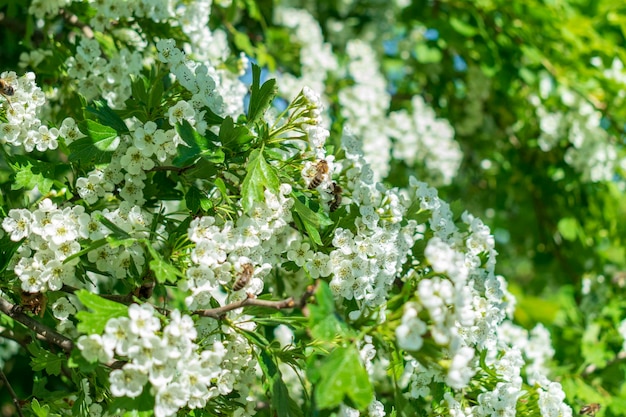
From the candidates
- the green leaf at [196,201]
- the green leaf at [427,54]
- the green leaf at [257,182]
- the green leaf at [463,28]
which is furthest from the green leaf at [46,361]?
the green leaf at [427,54]

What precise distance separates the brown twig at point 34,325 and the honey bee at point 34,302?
0.02 m

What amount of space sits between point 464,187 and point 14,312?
10.9ft

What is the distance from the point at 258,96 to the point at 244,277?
18.8 inches

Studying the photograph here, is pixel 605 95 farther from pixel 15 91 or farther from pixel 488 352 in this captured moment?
pixel 15 91

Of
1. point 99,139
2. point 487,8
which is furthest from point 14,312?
point 487,8

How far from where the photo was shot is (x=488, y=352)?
1.99 m

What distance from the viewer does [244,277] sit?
5.23 ft

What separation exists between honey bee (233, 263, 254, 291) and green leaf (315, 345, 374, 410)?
34cm

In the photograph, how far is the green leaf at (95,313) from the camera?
1386mm

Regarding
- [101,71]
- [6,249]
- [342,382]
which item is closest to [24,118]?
[6,249]

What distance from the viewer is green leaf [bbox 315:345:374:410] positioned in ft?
4.17

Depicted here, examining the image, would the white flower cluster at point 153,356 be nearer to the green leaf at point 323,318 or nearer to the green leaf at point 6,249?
the green leaf at point 323,318

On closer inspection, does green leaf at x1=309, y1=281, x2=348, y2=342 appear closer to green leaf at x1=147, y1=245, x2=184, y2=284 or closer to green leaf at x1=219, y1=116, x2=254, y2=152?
green leaf at x1=147, y1=245, x2=184, y2=284

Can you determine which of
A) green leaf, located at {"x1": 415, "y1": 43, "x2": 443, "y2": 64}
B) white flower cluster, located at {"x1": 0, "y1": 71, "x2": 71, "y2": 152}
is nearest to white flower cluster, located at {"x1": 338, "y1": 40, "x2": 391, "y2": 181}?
green leaf, located at {"x1": 415, "y1": 43, "x2": 443, "y2": 64}
